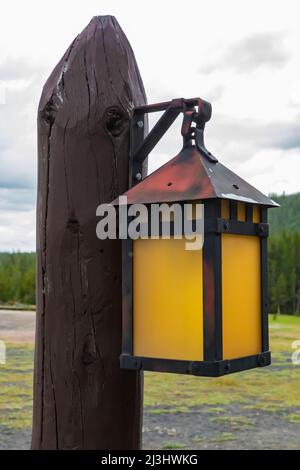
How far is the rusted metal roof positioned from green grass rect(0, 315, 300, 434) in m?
5.49

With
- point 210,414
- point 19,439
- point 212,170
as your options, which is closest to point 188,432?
point 210,414

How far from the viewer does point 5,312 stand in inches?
1050

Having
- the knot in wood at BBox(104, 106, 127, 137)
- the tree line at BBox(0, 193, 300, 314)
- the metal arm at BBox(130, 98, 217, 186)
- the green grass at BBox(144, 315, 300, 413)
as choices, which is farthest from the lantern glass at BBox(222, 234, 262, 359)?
the tree line at BBox(0, 193, 300, 314)

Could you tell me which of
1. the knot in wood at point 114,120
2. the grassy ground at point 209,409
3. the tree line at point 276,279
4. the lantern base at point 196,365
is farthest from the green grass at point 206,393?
the tree line at point 276,279

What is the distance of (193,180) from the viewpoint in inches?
86.6

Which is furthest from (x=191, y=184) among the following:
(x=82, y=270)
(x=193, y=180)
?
(x=82, y=270)

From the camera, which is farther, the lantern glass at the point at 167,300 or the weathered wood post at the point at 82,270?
the weathered wood post at the point at 82,270

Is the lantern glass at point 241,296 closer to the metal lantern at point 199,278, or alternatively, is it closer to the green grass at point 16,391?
the metal lantern at point 199,278

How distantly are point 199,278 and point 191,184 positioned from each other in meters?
0.31

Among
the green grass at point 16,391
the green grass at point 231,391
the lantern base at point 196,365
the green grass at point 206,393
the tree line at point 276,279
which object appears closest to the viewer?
the lantern base at point 196,365

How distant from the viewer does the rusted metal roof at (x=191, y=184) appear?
84.8 inches

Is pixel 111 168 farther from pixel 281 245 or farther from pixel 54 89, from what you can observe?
pixel 281 245

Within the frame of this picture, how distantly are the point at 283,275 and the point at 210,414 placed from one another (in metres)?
23.6

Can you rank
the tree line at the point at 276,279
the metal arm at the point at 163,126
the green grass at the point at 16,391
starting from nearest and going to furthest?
the metal arm at the point at 163,126 < the green grass at the point at 16,391 < the tree line at the point at 276,279
